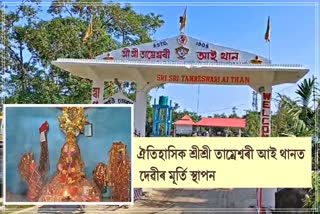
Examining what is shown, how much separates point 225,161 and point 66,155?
1786 mm

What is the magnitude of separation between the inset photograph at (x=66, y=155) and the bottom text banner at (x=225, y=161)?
0.24 m

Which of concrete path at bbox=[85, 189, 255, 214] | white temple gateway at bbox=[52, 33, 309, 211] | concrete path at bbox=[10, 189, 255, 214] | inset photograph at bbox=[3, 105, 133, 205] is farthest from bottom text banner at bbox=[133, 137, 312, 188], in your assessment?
white temple gateway at bbox=[52, 33, 309, 211]

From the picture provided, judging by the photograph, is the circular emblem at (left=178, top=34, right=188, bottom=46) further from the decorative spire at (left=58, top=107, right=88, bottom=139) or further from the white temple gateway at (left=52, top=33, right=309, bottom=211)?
the decorative spire at (left=58, top=107, right=88, bottom=139)

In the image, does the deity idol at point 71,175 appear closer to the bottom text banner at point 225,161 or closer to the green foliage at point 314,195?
the bottom text banner at point 225,161

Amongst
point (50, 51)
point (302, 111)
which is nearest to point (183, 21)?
point (302, 111)

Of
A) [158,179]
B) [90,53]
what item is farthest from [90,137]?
[90,53]

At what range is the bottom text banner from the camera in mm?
5059

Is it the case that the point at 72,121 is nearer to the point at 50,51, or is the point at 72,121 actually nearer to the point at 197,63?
the point at 197,63

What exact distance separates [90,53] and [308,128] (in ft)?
35.2

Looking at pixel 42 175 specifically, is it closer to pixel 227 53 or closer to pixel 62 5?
pixel 227 53

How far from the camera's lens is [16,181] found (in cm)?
510

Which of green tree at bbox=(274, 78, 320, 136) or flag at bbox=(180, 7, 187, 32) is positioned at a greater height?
flag at bbox=(180, 7, 187, 32)

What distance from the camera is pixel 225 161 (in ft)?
16.7

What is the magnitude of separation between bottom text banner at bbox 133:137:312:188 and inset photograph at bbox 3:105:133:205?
0.24 meters
